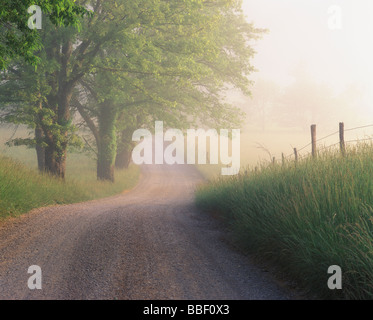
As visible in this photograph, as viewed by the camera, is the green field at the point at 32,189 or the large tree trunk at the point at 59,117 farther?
the large tree trunk at the point at 59,117

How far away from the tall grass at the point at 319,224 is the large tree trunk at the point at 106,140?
1649cm

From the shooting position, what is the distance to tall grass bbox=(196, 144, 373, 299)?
4906 millimetres

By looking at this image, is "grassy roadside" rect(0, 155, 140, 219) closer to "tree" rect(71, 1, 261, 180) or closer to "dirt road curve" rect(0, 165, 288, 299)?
"dirt road curve" rect(0, 165, 288, 299)

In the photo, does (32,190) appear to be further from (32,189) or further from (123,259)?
(123,259)

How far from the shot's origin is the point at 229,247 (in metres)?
7.93

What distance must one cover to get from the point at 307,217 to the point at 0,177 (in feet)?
29.0

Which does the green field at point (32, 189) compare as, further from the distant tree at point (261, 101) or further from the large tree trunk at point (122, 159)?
the distant tree at point (261, 101)

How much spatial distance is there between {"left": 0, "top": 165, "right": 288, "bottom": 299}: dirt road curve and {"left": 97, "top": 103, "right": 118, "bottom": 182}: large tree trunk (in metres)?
13.6

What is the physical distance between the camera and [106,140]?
2405 centimetres

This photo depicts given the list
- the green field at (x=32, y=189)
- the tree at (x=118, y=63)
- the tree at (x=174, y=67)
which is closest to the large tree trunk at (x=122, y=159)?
the tree at (x=174, y=67)

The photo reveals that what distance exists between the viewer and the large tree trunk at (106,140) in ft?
79.1

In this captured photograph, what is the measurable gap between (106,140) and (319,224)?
1974 cm

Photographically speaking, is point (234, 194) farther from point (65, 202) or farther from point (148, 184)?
point (148, 184)
